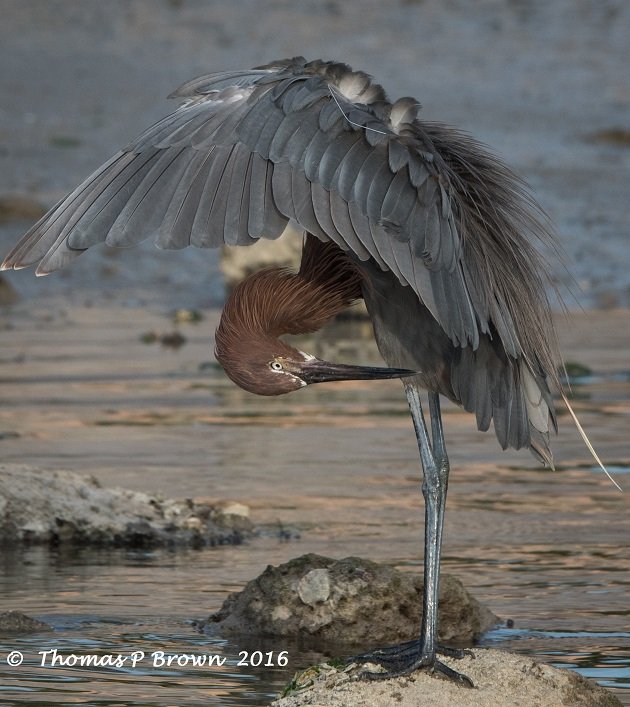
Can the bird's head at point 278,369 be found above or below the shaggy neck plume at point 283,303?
below

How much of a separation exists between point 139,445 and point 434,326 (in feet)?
14.7

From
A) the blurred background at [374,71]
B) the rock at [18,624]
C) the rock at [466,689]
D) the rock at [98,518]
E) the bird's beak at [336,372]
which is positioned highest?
the blurred background at [374,71]

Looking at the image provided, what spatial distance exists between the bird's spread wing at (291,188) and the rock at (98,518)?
2.71m

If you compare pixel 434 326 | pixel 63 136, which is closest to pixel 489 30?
pixel 63 136

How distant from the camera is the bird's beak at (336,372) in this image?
6.13m

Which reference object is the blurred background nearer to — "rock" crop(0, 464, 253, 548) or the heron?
"rock" crop(0, 464, 253, 548)

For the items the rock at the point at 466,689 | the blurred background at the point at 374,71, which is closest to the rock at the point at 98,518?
the rock at the point at 466,689

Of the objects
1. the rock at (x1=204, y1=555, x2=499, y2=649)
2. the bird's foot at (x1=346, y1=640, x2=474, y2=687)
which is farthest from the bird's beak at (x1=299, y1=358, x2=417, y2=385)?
the rock at (x1=204, y1=555, x2=499, y2=649)

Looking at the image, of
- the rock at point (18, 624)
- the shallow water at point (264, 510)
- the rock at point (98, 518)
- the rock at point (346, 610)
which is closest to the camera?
the shallow water at point (264, 510)

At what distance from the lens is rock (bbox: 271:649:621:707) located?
5.77 meters

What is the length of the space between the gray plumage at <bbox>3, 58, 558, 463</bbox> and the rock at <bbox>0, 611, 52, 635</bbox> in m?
1.74

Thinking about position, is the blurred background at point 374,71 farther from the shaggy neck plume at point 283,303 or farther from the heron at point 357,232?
the heron at point 357,232

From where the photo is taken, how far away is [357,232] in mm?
5711

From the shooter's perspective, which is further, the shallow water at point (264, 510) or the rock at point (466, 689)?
the shallow water at point (264, 510)
